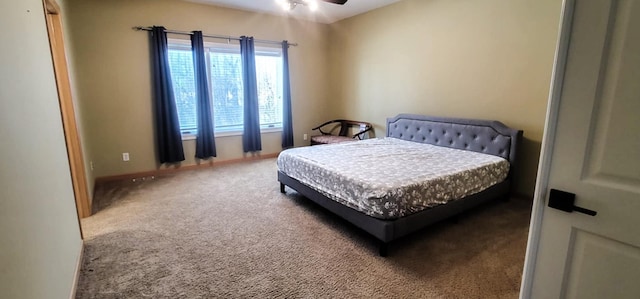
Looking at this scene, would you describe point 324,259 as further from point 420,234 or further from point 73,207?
point 73,207

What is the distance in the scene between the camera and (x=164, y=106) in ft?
14.3

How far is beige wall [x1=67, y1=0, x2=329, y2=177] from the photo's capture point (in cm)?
386

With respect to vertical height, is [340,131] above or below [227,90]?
below

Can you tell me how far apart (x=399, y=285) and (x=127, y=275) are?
75.2 inches

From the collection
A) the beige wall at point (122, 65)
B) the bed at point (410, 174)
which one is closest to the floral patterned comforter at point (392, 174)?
the bed at point (410, 174)

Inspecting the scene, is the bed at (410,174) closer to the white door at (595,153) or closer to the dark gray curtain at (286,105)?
the white door at (595,153)

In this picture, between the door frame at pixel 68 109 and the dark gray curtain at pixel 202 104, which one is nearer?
the door frame at pixel 68 109

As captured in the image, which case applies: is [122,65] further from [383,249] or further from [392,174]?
[383,249]

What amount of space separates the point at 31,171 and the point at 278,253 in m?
1.60

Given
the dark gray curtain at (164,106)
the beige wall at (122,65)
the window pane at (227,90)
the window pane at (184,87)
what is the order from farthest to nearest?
the window pane at (227,90)
the window pane at (184,87)
the dark gray curtain at (164,106)
the beige wall at (122,65)

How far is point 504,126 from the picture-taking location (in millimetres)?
3389

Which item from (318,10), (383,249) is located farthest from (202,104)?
(383,249)

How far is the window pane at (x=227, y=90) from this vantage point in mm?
4859

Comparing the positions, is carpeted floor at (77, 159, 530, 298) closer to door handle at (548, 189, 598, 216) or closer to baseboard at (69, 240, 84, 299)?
baseboard at (69, 240, 84, 299)
